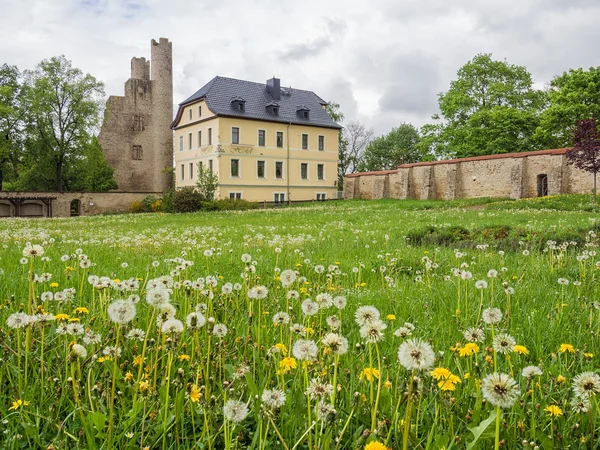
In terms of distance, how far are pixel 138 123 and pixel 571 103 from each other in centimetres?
4573

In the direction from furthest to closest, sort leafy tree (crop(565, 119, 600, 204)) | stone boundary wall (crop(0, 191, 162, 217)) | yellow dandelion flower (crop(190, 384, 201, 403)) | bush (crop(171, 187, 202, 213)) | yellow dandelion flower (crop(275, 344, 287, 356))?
1. stone boundary wall (crop(0, 191, 162, 217))
2. bush (crop(171, 187, 202, 213))
3. leafy tree (crop(565, 119, 600, 204))
4. yellow dandelion flower (crop(275, 344, 287, 356))
5. yellow dandelion flower (crop(190, 384, 201, 403))

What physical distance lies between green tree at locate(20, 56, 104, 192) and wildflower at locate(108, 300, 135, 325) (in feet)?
157

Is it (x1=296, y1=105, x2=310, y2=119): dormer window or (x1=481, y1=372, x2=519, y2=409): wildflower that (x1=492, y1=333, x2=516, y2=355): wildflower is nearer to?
(x1=481, y1=372, x2=519, y2=409): wildflower

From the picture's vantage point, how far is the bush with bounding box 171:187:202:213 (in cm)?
3356

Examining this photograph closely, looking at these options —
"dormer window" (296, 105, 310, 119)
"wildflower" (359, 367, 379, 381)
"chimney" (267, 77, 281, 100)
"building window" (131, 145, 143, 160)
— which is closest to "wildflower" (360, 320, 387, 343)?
"wildflower" (359, 367, 379, 381)

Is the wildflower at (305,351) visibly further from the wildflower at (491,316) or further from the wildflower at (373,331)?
the wildflower at (491,316)

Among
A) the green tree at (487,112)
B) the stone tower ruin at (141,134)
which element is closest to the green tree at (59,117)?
the stone tower ruin at (141,134)

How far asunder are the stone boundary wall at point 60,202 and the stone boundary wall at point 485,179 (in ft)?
74.3

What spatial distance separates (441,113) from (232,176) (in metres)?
23.3

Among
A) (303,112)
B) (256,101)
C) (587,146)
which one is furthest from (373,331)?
(303,112)

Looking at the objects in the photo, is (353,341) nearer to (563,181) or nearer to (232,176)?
(563,181)

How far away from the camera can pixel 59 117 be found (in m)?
44.2

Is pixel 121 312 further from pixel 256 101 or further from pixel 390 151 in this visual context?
pixel 390 151

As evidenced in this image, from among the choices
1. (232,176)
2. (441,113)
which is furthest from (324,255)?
(441,113)
